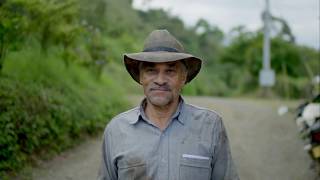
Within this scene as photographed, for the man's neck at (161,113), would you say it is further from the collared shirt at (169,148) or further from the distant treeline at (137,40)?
the distant treeline at (137,40)

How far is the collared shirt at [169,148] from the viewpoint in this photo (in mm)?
3162

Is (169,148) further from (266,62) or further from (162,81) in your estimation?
(266,62)

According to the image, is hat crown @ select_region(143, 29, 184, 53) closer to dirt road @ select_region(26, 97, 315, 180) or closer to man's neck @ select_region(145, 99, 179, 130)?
man's neck @ select_region(145, 99, 179, 130)

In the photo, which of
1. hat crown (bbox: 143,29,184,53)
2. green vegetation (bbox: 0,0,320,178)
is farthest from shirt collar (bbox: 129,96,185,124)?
green vegetation (bbox: 0,0,320,178)

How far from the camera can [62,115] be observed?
10.0 metres

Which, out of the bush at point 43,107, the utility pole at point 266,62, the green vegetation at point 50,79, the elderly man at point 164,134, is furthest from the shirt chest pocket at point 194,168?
the utility pole at point 266,62

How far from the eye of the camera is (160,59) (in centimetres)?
324

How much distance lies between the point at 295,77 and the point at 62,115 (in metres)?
24.8

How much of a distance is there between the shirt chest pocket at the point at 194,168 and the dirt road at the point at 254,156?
5.09 metres

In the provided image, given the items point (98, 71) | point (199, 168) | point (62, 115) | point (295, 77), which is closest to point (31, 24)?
point (62, 115)

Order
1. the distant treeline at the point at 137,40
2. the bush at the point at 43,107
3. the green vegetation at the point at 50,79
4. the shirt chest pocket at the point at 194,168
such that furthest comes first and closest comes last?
the distant treeline at the point at 137,40
the green vegetation at the point at 50,79
the bush at the point at 43,107
the shirt chest pocket at the point at 194,168

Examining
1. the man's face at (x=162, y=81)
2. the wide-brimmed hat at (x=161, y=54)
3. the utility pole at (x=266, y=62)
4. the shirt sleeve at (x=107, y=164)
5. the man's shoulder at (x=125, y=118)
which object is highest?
Answer: the wide-brimmed hat at (x=161, y=54)

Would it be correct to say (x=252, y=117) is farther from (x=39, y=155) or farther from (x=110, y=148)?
(x=110, y=148)

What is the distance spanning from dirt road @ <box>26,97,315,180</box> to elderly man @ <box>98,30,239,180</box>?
4.87m
